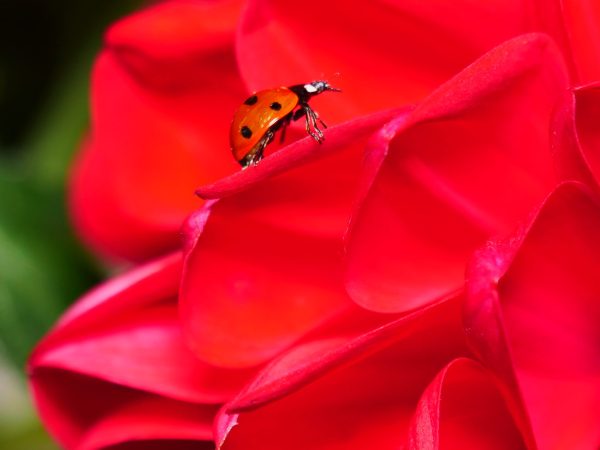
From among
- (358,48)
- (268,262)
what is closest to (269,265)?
(268,262)

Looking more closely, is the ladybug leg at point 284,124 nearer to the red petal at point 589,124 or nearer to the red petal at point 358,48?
the red petal at point 358,48

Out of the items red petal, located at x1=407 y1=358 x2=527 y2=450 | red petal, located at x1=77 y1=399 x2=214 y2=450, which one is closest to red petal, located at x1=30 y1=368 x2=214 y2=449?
red petal, located at x1=77 y1=399 x2=214 y2=450

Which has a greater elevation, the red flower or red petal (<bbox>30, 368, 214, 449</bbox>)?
the red flower

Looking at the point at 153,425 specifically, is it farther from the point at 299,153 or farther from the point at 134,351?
the point at 299,153

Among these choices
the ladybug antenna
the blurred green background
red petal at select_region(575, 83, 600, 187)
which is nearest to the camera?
red petal at select_region(575, 83, 600, 187)

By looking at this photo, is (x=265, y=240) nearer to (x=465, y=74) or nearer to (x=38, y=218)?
(x=465, y=74)

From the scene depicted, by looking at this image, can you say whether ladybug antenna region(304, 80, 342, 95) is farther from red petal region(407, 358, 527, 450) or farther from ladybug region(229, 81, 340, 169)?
red petal region(407, 358, 527, 450)
